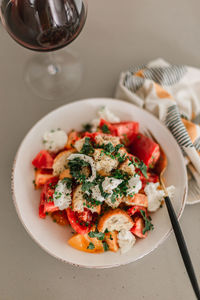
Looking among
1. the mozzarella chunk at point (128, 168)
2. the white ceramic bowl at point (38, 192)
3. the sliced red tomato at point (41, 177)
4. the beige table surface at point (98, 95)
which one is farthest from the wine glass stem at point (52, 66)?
the mozzarella chunk at point (128, 168)

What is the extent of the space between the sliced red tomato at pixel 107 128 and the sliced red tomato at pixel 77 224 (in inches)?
13.2

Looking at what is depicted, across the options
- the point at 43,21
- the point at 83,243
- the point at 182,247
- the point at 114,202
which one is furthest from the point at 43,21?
the point at 182,247

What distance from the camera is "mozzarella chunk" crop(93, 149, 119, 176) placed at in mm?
1086

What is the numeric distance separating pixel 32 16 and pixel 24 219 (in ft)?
2.26

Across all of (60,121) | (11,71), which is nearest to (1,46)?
(11,71)

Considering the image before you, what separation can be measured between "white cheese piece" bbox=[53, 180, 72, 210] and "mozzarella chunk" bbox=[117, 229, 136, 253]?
0.70 feet

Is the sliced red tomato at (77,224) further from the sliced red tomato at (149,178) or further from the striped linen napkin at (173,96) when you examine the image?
the striped linen napkin at (173,96)

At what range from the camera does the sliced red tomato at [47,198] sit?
1099mm

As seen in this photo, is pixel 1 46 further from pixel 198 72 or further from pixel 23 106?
pixel 198 72

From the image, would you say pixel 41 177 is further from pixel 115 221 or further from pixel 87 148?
pixel 115 221

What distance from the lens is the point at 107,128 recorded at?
3.98 feet

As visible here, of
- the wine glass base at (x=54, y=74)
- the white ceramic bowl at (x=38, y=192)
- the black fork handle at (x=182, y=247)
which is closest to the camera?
the black fork handle at (x=182, y=247)

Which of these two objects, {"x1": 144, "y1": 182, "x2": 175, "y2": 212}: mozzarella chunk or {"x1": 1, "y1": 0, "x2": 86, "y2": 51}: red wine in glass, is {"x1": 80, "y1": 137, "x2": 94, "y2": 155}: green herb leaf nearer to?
{"x1": 144, "y1": 182, "x2": 175, "y2": 212}: mozzarella chunk

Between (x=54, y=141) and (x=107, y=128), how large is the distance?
214 millimetres
